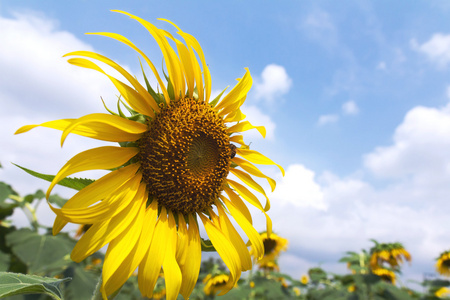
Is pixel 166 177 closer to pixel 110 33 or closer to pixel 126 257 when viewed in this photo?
pixel 126 257

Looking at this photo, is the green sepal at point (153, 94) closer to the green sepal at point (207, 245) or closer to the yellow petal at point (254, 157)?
the yellow petal at point (254, 157)

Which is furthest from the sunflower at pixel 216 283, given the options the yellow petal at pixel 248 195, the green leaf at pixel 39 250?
the yellow petal at pixel 248 195

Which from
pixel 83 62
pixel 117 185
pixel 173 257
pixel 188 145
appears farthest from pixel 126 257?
pixel 83 62

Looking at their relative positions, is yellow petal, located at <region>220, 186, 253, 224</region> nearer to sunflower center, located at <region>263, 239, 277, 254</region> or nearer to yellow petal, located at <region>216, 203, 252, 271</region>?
yellow petal, located at <region>216, 203, 252, 271</region>

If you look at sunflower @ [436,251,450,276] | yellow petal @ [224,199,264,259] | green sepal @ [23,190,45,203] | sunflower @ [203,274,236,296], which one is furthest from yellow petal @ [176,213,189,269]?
sunflower @ [436,251,450,276]

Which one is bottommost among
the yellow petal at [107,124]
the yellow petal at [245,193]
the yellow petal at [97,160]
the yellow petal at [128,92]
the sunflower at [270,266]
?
the yellow petal at [97,160]

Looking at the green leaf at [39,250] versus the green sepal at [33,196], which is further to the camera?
the green sepal at [33,196]

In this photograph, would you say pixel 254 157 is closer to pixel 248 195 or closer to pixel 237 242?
pixel 248 195

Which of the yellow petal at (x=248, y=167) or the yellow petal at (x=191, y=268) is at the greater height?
the yellow petal at (x=248, y=167)
